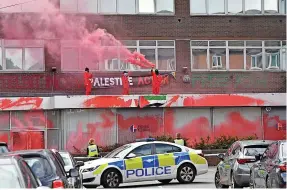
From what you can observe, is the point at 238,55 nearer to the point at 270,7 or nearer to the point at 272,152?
the point at 270,7

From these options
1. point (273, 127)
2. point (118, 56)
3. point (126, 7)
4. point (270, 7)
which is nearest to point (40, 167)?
point (118, 56)

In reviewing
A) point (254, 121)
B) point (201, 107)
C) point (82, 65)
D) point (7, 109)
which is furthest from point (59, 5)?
point (254, 121)

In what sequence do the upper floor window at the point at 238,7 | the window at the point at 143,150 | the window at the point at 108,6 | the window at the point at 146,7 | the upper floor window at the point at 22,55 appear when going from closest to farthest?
the window at the point at 143,150 → the upper floor window at the point at 22,55 → the window at the point at 108,6 → the window at the point at 146,7 → the upper floor window at the point at 238,7

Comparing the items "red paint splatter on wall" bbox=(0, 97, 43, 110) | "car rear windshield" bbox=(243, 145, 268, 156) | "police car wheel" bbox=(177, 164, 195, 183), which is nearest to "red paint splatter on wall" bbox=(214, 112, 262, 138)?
"red paint splatter on wall" bbox=(0, 97, 43, 110)

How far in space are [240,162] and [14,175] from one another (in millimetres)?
10558

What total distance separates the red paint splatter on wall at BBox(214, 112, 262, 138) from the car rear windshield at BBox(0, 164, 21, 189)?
3070cm

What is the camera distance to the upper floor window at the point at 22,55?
1570 inches

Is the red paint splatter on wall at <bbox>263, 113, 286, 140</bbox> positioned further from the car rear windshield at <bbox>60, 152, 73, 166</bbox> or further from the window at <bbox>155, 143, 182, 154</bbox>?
the car rear windshield at <bbox>60, 152, 73, 166</bbox>

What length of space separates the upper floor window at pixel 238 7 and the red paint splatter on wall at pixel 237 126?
18.4 feet

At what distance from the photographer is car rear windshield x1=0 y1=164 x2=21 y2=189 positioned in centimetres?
1102

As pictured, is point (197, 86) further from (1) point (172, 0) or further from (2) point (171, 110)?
(1) point (172, 0)

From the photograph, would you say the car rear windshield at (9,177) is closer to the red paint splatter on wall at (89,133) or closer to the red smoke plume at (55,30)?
the red paint splatter on wall at (89,133)

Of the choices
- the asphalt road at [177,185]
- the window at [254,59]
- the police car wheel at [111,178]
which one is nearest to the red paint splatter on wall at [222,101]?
the window at [254,59]

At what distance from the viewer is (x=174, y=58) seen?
41812 mm
